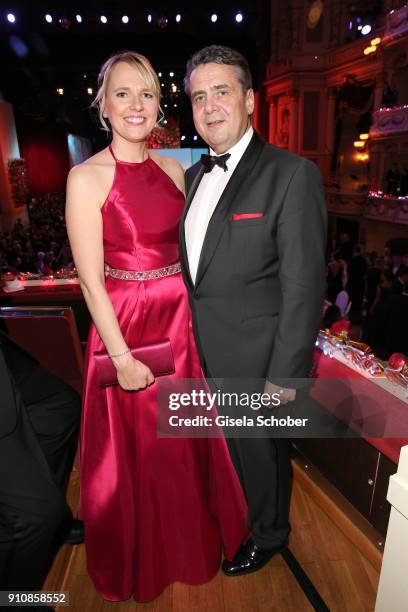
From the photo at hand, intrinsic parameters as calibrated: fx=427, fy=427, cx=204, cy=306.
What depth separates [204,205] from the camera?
1860 mm

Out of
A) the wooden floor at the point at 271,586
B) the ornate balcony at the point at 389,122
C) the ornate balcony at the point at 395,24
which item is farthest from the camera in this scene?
the ornate balcony at the point at 389,122

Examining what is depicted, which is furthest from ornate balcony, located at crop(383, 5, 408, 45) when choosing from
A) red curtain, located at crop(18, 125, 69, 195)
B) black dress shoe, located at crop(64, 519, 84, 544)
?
black dress shoe, located at crop(64, 519, 84, 544)

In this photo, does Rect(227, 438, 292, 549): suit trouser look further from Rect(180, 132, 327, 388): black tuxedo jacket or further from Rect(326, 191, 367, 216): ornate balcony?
Rect(326, 191, 367, 216): ornate balcony

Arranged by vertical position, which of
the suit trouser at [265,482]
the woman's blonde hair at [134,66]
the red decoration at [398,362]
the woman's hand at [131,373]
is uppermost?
the woman's blonde hair at [134,66]

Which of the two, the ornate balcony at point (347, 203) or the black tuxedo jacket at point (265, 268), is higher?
the black tuxedo jacket at point (265, 268)

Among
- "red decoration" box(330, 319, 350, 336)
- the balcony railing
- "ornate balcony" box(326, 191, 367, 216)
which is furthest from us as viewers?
"ornate balcony" box(326, 191, 367, 216)

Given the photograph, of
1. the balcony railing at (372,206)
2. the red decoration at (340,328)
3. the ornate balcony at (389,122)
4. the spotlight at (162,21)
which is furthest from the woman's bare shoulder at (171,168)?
the ornate balcony at (389,122)

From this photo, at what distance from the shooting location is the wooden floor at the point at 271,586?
6.40 ft

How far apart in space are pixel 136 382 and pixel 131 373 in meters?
0.05

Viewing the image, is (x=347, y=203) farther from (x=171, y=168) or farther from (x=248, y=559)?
(x=248, y=559)

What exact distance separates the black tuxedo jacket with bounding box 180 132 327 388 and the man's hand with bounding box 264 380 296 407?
40 mm

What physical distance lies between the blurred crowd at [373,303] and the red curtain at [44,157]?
13628mm

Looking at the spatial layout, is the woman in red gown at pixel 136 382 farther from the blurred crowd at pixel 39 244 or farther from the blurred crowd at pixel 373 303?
the blurred crowd at pixel 39 244

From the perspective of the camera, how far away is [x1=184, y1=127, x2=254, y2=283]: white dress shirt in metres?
1.83
